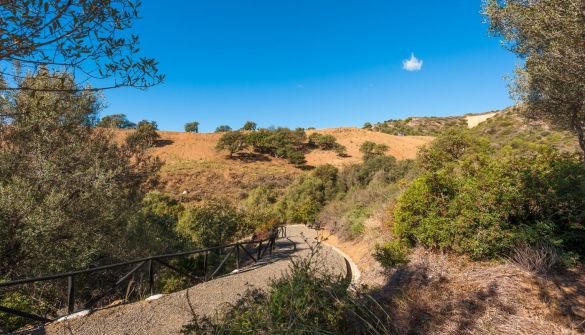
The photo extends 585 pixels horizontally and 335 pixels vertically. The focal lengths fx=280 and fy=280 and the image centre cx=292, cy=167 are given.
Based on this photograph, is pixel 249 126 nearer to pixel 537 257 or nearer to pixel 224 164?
pixel 224 164

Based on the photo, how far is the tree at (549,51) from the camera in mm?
4234

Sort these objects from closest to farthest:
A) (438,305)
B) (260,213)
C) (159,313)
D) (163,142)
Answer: (438,305) → (159,313) → (260,213) → (163,142)

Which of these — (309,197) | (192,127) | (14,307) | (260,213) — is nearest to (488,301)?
(14,307)

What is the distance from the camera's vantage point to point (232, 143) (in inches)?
1746

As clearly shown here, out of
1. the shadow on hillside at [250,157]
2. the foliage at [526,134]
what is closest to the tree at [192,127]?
the shadow on hillside at [250,157]

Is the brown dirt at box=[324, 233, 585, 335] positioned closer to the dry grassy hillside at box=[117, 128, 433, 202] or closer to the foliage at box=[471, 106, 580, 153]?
the foliage at box=[471, 106, 580, 153]

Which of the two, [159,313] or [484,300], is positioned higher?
[484,300]

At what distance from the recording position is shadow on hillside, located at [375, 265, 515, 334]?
409 centimetres

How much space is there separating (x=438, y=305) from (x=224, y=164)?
124 feet

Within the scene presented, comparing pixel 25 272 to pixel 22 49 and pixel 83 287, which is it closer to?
pixel 83 287

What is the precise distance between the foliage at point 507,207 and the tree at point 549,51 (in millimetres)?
1709

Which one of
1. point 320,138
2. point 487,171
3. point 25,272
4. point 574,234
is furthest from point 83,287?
point 320,138

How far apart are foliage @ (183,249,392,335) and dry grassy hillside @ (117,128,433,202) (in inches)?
991

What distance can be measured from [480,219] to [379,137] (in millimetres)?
52031
